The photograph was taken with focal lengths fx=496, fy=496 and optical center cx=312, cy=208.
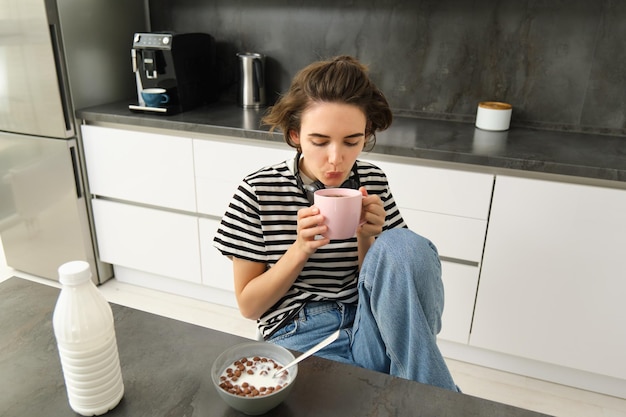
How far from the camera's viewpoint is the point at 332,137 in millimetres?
1012

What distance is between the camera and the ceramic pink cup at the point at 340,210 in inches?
35.2

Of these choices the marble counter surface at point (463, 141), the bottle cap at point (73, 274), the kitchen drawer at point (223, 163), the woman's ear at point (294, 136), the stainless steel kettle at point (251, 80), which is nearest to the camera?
the bottle cap at point (73, 274)

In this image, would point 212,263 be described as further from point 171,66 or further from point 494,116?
point 494,116

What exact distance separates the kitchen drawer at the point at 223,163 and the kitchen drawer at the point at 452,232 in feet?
1.81

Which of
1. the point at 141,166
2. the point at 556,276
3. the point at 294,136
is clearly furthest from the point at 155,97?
the point at 556,276

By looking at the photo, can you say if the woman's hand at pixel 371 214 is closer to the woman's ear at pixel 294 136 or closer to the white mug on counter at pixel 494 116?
the woman's ear at pixel 294 136

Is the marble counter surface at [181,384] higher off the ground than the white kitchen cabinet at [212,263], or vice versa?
the marble counter surface at [181,384]

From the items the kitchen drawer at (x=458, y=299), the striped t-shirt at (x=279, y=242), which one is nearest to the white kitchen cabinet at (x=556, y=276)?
the kitchen drawer at (x=458, y=299)

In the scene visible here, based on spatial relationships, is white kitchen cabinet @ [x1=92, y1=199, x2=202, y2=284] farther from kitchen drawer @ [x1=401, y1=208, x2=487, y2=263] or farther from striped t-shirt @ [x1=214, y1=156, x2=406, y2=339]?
striped t-shirt @ [x1=214, y1=156, x2=406, y2=339]

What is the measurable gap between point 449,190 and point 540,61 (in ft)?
2.51

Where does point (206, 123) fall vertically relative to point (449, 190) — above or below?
above

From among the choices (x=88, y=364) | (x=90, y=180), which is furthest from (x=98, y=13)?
(x=88, y=364)

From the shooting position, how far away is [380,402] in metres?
0.74

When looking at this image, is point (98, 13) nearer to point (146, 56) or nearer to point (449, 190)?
point (146, 56)
